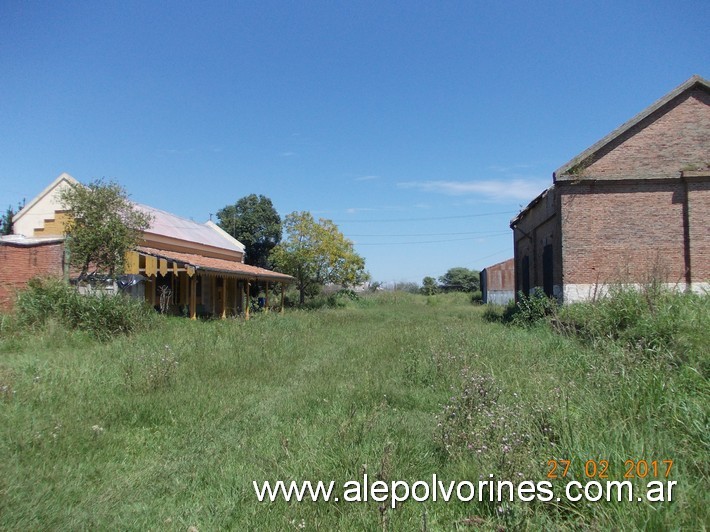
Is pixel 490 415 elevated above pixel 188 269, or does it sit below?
below

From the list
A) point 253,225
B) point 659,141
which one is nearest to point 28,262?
point 659,141

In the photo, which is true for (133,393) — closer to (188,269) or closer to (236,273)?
(188,269)

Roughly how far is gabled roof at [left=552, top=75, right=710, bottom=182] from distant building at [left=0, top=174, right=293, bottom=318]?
13.4 m

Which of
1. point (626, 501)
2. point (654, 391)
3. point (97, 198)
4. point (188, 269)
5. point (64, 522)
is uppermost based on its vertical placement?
point (97, 198)

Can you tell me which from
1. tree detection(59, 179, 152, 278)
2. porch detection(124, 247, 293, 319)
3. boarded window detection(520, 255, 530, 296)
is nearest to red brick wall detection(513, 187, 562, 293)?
boarded window detection(520, 255, 530, 296)

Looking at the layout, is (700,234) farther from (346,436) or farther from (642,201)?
(346,436)

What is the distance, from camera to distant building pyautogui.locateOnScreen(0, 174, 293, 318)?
14.6 meters

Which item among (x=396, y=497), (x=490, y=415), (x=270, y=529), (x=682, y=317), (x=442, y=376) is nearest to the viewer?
(x=270, y=529)

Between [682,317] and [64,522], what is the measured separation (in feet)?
28.5

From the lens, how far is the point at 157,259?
1661cm

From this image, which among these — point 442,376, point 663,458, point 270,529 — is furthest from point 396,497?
point 442,376

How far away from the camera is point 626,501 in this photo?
2.80m

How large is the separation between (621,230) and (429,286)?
54.0 m

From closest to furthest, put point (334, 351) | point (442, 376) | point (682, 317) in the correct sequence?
point (442, 376) → point (682, 317) → point (334, 351)
